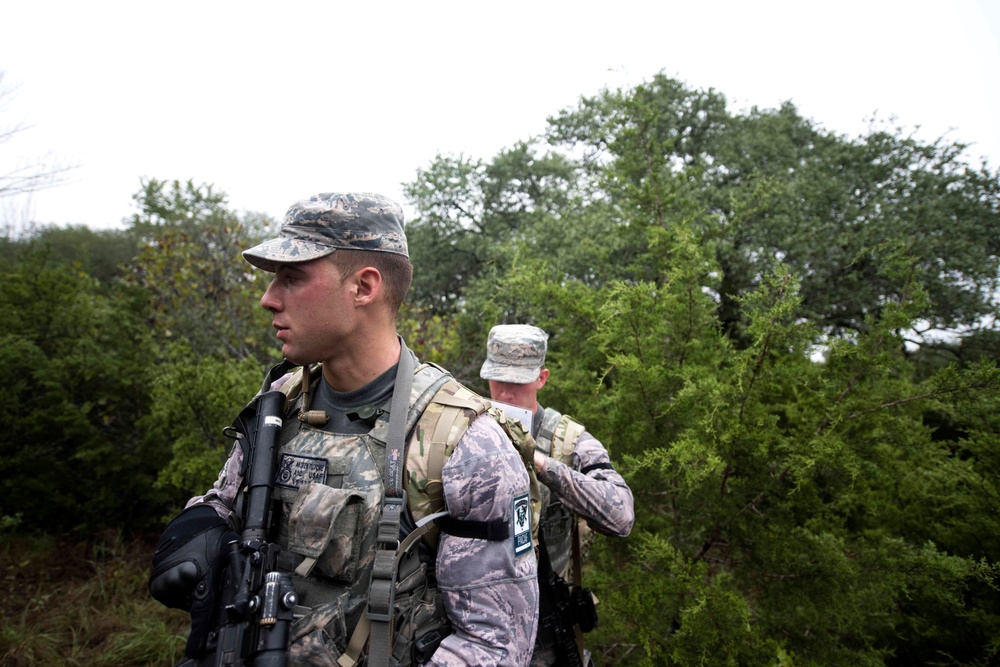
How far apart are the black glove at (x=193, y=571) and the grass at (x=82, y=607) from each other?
11.8 ft

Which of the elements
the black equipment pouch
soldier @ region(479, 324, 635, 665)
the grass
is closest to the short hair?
soldier @ region(479, 324, 635, 665)

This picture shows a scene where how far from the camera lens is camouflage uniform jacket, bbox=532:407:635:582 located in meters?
2.47

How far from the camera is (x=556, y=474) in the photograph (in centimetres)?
244

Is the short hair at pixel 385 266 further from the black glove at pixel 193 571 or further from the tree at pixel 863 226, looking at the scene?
the tree at pixel 863 226

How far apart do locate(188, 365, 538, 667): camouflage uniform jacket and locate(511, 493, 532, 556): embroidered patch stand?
0.02 m

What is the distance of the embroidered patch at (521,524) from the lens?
4.93ft

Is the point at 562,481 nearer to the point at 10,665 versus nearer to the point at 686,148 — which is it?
the point at 10,665

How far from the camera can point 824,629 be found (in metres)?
2.91

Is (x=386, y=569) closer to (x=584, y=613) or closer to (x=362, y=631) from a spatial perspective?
(x=362, y=631)

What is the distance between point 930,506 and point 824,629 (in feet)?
5.55

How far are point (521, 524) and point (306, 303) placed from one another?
2.80ft

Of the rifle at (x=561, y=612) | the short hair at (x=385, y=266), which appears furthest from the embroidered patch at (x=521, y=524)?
the rifle at (x=561, y=612)

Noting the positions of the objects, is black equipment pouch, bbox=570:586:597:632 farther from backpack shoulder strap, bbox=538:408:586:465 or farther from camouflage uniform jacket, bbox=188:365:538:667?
camouflage uniform jacket, bbox=188:365:538:667

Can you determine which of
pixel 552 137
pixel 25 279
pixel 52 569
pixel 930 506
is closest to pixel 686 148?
pixel 552 137
